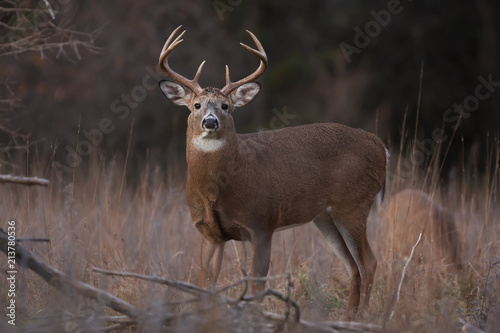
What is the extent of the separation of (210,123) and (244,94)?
805 millimetres

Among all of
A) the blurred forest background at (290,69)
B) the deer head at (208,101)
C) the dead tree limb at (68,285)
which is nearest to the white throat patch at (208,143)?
the deer head at (208,101)

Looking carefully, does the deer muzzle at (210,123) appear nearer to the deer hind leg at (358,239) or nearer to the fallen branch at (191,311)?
the deer hind leg at (358,239)

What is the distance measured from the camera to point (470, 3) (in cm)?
1573

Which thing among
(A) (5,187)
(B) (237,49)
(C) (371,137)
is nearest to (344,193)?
(C) (371,137)

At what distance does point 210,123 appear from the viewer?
16.6 feet

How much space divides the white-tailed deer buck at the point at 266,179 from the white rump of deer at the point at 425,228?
57 centimetres

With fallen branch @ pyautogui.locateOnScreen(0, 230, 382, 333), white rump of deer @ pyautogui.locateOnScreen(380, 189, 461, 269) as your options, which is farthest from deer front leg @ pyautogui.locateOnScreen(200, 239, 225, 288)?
fallen branch @ pyautogui.locateOnScreen(0, 230, 382, 333)

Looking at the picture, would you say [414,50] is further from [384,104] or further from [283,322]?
[283,322]

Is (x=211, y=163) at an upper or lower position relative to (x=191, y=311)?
upper

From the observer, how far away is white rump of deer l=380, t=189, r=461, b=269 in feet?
21.0

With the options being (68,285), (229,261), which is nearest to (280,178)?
(229,261)

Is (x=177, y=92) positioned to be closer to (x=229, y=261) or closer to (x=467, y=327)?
(x=229, y=261)

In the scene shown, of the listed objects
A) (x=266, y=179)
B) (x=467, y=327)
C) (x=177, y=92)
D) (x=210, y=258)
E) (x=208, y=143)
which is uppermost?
→ (x=177, y=92)

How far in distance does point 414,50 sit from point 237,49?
375 cm
